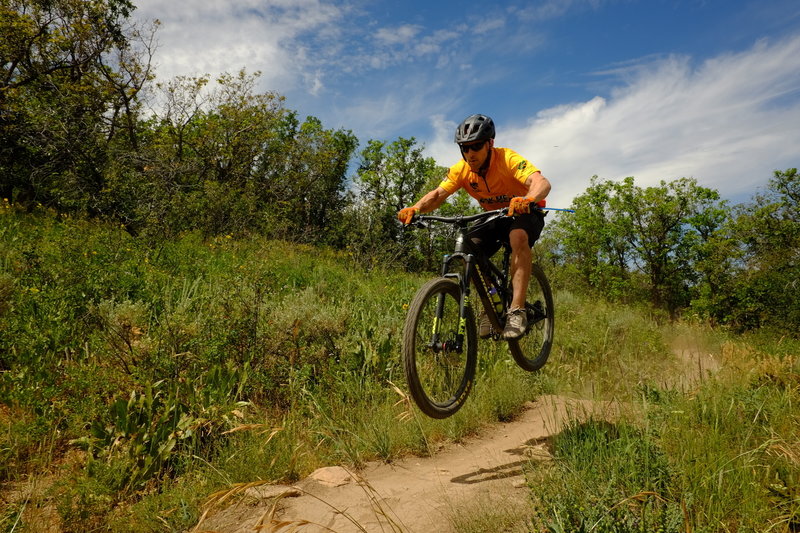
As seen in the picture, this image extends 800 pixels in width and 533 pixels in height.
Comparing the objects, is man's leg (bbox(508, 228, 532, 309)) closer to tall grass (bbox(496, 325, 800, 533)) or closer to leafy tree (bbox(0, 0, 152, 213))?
tall grass (bbox(496, 325, 800, 533))

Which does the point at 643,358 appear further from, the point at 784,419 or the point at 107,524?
the point at 107,524

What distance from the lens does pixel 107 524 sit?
3.17 m

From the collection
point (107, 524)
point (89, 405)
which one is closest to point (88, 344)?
point (89, 405)

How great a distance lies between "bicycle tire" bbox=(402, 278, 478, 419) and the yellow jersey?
1063 mm

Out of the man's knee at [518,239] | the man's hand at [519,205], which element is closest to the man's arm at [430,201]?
the man's knee at [518,239]

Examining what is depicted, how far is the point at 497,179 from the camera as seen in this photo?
14.9 feet

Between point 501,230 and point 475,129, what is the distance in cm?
103

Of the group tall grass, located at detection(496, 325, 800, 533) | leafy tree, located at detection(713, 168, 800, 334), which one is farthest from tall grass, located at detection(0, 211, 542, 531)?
leafy tree, located at detection(713, 168, 800, 334)

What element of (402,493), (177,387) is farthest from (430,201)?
(177,387)

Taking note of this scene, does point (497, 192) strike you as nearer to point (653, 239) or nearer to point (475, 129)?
point (475, 129)

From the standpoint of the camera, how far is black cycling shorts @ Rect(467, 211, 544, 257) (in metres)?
4.46

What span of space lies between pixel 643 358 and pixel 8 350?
9.31 m

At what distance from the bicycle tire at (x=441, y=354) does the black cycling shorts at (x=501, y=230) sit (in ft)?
2.04

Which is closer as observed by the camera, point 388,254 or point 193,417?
point 193,417
